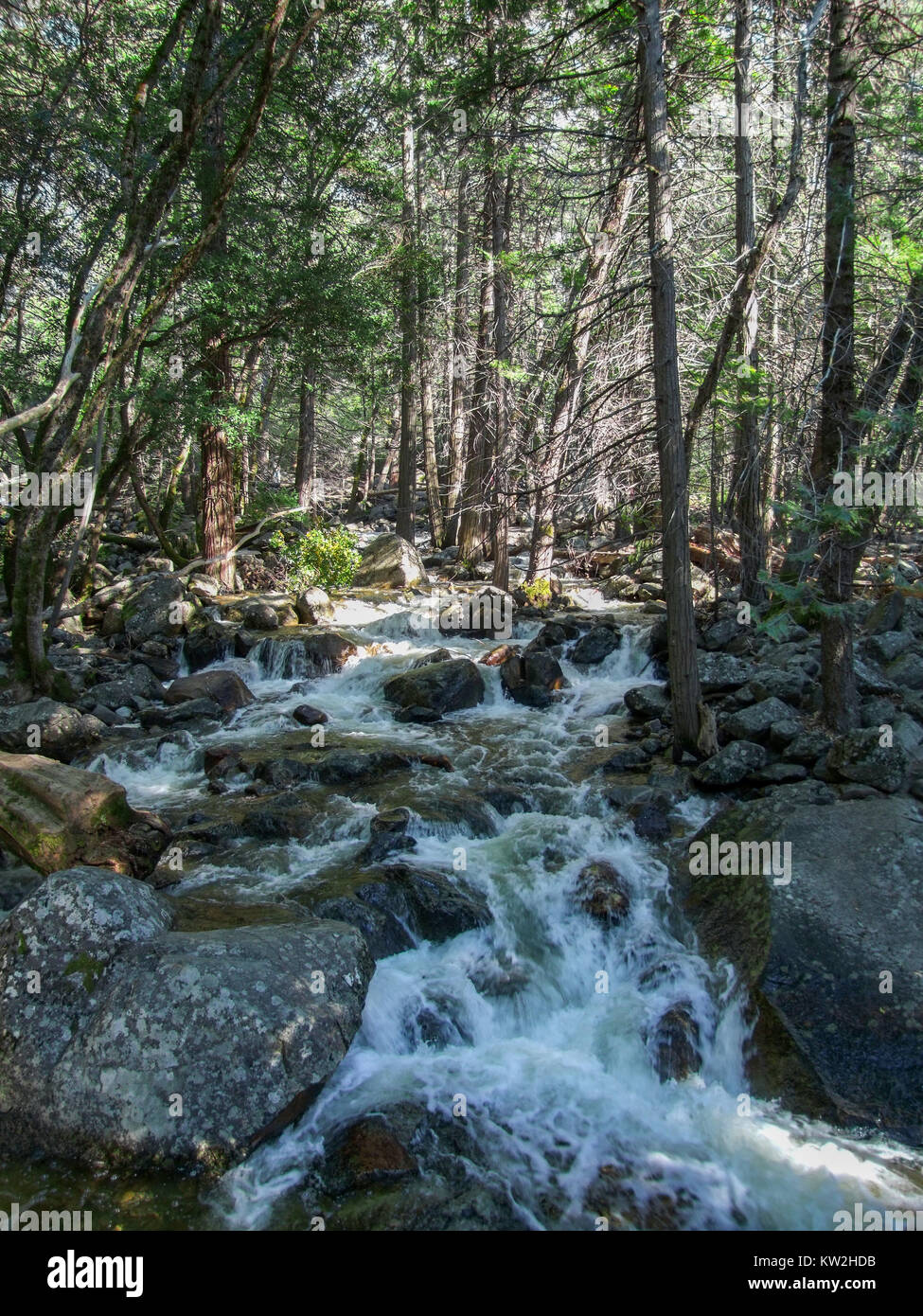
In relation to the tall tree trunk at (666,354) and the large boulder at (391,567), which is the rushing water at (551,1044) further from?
the large boulder at (391,567)

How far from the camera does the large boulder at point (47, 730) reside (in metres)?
8.81

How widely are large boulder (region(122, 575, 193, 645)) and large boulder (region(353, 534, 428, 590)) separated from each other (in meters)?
4.64

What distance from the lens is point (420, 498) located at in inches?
1245

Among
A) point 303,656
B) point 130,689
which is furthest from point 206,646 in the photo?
point 130,689

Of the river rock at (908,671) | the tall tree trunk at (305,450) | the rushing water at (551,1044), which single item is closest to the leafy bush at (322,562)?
the tall tree trunk at (305,450)

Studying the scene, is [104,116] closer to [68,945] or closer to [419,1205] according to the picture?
[68,945]

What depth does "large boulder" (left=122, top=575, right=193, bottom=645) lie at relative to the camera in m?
13.4

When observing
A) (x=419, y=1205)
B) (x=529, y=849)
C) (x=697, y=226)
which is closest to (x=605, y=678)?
(x=529, y=849)

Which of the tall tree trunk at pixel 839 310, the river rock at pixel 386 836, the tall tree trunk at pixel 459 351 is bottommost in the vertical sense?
the river rock at pixel 386 836

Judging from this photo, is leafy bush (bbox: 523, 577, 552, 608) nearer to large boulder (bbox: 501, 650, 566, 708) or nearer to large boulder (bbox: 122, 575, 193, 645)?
large boulder (bbox: 501, 650, 566, 708)

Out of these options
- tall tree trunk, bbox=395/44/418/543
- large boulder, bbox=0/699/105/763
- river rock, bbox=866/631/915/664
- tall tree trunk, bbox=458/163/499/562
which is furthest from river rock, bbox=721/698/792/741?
tall tree trunk, bbox=395/44/418/543

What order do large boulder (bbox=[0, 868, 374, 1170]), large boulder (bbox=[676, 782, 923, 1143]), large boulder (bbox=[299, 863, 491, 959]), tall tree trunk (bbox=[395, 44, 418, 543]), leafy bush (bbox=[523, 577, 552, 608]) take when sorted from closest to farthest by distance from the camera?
large boulder (bbox=[0, 868, 374, 1170])
large boulder (bbox=[676, 782, 923, 1143])
large boulder (bbox=[299, 863, 491, 959])
leafy bush (bbox=[523, 577, 552, 608])
tall tree trunk (bbox=[395, 44, 418, 543])

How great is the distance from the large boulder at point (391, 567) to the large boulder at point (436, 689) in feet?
20.1

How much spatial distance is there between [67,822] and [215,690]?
5380mm
